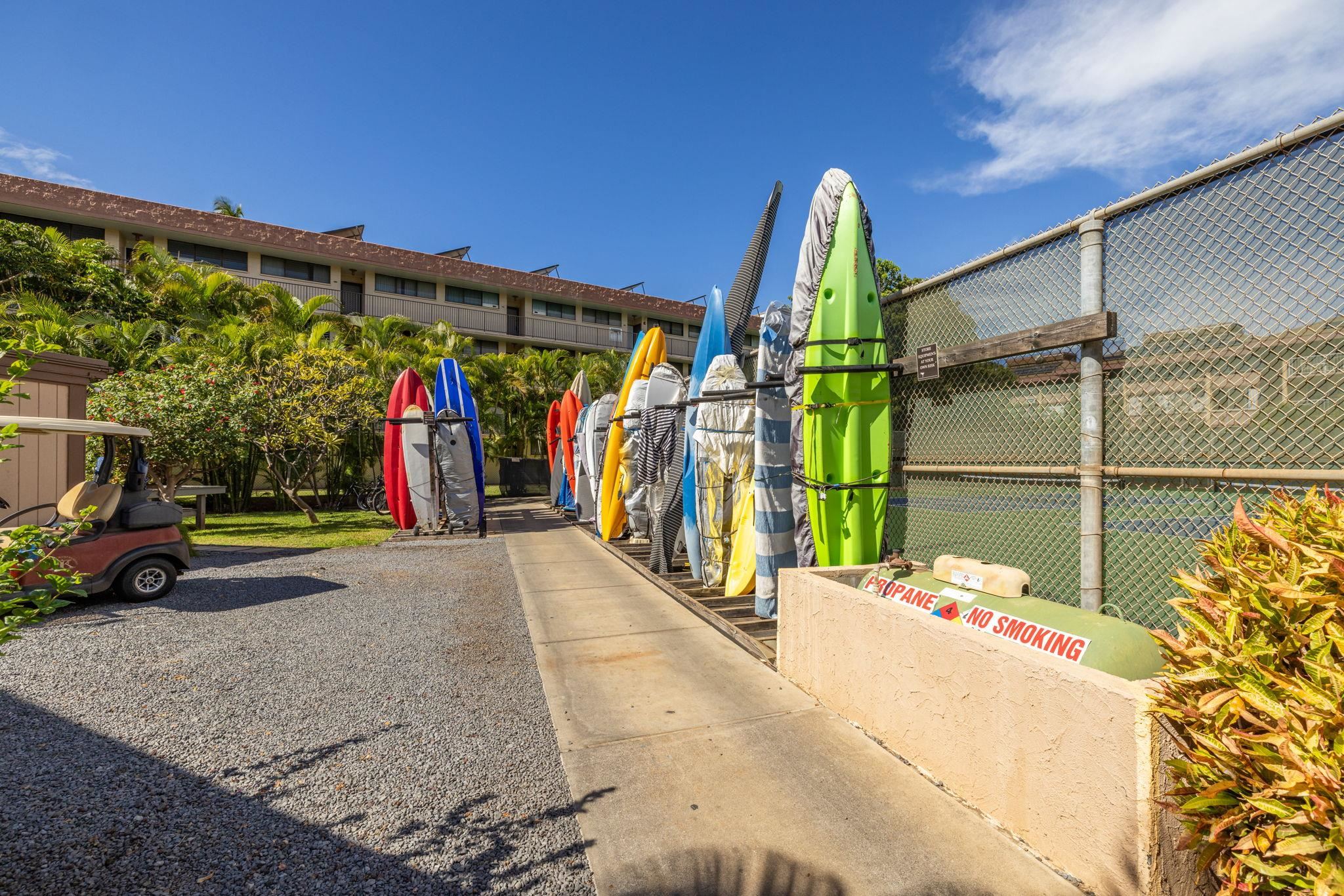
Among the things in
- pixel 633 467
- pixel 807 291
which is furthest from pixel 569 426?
pixel 807 291

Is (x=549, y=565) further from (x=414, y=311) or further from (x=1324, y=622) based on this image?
(x=414, y=311)

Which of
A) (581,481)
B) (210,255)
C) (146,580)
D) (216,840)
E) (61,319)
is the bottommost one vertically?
(216,840)

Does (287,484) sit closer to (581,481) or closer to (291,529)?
(291,529)

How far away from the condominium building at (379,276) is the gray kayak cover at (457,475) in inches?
557

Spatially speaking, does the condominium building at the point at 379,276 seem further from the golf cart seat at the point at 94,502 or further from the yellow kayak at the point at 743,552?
the yellow kayak at the point at 743,552

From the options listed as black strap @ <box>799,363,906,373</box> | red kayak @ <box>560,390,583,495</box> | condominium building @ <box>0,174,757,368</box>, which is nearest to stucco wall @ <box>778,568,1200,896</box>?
black strap @ <box>799,363,906,373</box>

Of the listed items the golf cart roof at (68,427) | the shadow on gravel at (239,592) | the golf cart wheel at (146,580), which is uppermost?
the golf cart roof at (68,427)

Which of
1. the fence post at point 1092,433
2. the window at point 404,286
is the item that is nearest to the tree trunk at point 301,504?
the window at point 404,286

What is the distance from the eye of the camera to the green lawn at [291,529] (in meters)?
11.0

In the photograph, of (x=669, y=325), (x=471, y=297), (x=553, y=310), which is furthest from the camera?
(x=669, y=325)

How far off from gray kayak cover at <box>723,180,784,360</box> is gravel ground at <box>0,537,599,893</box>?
435cm

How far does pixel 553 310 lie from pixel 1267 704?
→ 31.5m

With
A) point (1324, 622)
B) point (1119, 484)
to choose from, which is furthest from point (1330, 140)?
point (1324, 622)

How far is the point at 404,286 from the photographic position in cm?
2698
